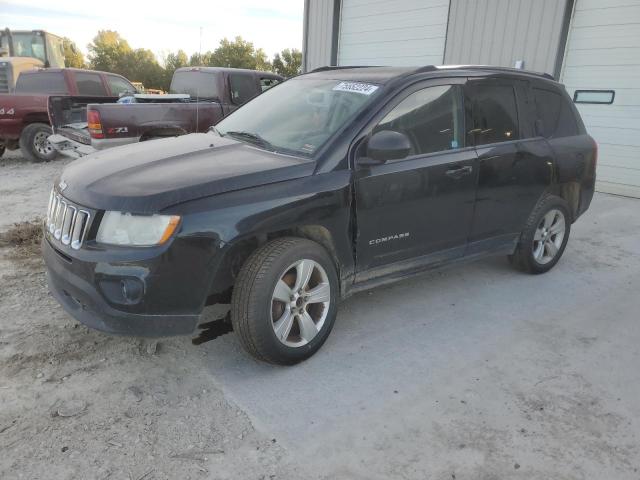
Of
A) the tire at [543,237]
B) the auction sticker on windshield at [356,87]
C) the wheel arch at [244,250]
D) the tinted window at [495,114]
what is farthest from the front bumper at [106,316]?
the tire at [543,237]

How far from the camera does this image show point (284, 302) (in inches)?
114

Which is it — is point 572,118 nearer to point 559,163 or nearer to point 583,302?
point 559,163

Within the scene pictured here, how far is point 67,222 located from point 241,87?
19.9ft

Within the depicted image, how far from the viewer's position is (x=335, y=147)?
3082 mm

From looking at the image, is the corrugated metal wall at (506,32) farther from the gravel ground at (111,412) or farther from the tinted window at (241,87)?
the gravel ground at (111,412)

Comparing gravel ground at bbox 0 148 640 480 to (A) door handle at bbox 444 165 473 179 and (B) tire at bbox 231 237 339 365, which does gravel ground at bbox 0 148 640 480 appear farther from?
(A) door handle at bbox 444 165 473 179

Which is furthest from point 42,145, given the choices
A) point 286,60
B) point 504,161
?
point 286,60

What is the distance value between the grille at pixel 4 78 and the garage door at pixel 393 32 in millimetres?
7707

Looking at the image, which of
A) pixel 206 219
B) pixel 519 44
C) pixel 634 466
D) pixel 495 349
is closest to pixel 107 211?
pixel 206 219

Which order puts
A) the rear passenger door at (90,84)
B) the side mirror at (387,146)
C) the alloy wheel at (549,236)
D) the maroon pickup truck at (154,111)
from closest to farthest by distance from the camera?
the side mirror at (387,146) < the alloy wheel at (549,236) < the maroon pickup truck at (154,111) < the rear passenger door at (90,84)

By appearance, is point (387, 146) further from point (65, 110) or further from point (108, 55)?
point (108, 55)

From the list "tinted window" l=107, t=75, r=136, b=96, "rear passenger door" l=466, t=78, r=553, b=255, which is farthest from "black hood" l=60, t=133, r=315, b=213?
"tinted window" l=107, t=75, r=136, b=96

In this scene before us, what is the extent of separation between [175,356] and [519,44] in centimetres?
838

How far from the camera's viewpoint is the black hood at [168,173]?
2.54 m
